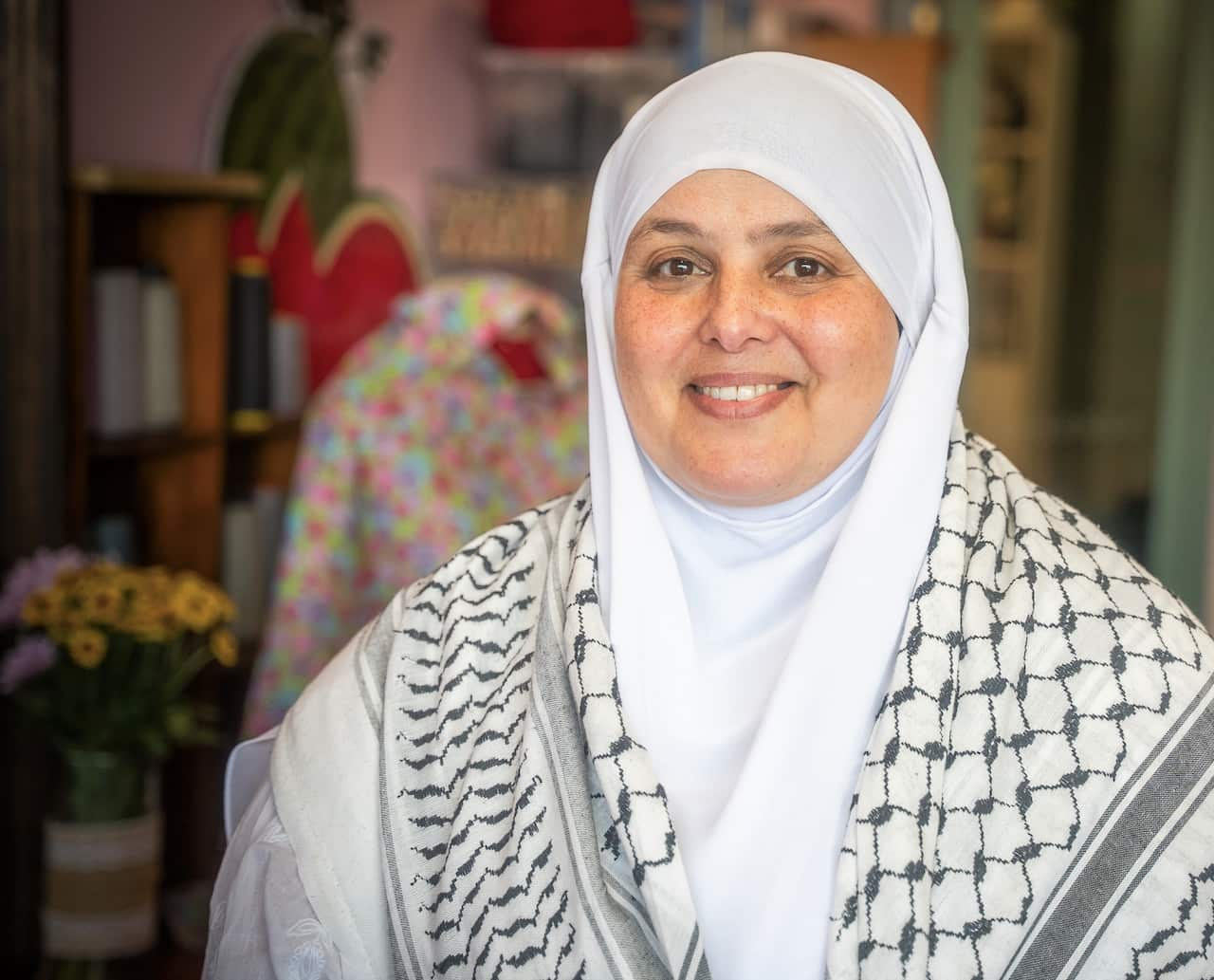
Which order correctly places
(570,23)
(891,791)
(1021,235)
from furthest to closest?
(1021,235) < (570,23) < (891,791)

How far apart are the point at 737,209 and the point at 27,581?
55.7 inches

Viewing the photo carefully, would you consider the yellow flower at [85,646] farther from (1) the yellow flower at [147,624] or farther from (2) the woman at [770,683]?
(2) the woman at [770,683]

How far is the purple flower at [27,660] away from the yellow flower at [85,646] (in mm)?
36

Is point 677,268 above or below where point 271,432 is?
above

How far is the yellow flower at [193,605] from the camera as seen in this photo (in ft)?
7.73

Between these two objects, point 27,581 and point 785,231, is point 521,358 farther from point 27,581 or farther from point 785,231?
point 785,231

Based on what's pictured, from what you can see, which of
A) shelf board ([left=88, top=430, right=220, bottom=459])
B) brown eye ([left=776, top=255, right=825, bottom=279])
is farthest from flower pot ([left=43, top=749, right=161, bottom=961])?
brown eye ([left=776, top=255, right=825, bottom=279])

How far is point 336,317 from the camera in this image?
3975 millimetres

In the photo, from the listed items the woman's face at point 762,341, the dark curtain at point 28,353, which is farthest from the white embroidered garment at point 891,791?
the dark curtain at point 28,353

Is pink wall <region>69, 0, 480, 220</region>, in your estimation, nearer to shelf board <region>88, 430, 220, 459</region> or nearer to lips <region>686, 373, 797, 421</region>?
shelf board <region>88, 430, 220, 459</region>

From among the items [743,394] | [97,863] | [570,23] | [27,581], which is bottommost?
[97,863]

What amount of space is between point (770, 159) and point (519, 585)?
50 centimetres

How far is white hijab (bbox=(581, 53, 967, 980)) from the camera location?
4.36 ft

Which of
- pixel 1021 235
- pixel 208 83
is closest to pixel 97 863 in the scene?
pixel 208 83
